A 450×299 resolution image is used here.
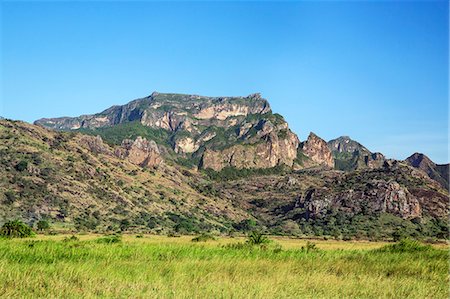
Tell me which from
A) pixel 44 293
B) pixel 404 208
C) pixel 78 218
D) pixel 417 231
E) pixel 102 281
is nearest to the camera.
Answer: pixel 44 293

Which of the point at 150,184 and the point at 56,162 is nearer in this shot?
the point at 56,162

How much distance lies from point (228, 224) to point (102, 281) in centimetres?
14298

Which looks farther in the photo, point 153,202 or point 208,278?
point 153,202

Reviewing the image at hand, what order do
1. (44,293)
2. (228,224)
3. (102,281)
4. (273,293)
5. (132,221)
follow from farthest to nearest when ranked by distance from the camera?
(228,224) → (132,221) → (102,281) → (273,293) → (44,293)

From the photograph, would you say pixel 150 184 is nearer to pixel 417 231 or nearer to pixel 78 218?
pixel 78 218

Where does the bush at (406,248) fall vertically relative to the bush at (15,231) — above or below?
above

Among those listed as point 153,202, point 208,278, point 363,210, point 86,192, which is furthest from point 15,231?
point 363,210

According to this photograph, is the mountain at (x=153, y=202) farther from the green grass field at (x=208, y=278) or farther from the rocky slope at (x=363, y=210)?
the green grass field at (x=208, y=278)

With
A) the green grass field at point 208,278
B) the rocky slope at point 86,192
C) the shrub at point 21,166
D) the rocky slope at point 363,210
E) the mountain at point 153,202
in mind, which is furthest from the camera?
the rocky slope at point 363,210

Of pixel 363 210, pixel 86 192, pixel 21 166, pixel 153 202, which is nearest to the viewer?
pixel 21 166

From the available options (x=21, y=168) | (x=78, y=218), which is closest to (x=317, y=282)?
(x=78, y=218)

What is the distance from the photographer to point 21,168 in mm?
128250

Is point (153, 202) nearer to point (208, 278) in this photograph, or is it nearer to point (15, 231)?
point (15, 231)

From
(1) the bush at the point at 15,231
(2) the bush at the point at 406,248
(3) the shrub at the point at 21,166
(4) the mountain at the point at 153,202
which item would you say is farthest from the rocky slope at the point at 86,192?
(2) the bush at the point at 406,248
